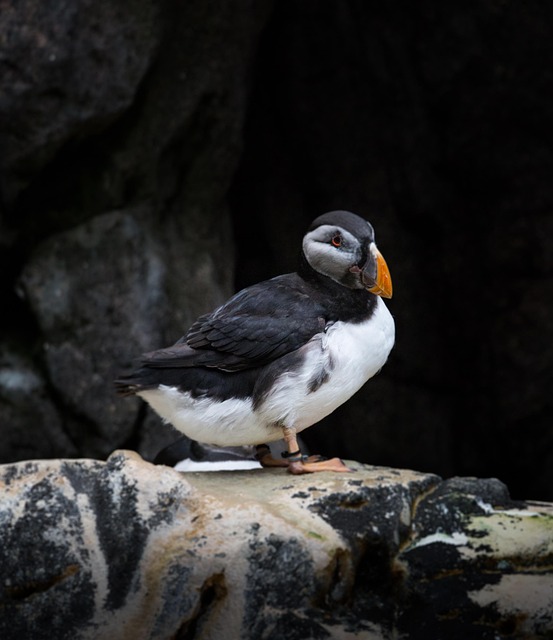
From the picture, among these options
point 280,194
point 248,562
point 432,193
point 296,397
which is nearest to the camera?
point 248,562

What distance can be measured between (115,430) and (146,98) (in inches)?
54.8

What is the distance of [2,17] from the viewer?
13.4 feet

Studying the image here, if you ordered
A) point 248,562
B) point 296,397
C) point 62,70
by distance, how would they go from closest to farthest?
point 248,562
point 296,397
point 62,70

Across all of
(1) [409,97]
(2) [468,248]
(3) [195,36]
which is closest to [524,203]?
(2) [468,248]

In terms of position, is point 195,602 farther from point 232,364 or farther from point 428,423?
point 428,423

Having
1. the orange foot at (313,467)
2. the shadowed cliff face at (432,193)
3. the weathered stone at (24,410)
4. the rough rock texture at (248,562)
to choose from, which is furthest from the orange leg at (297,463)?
the shadowed cliff face at (432,193)

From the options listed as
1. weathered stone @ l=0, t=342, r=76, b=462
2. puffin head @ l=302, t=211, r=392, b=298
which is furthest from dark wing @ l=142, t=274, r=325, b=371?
weathered stone @ l=0, t=342, r=76, b=462

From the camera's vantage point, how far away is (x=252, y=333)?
9.77 feet

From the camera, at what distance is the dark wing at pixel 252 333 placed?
2.97 metres

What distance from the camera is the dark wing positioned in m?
2.97

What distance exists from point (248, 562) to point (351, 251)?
0.90 metres

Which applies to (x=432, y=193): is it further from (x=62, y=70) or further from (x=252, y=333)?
(x=252, y=333)

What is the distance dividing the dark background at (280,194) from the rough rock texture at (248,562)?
73.6 inches

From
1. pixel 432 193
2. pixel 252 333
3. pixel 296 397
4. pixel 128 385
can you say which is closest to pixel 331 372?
pixel 296 397
